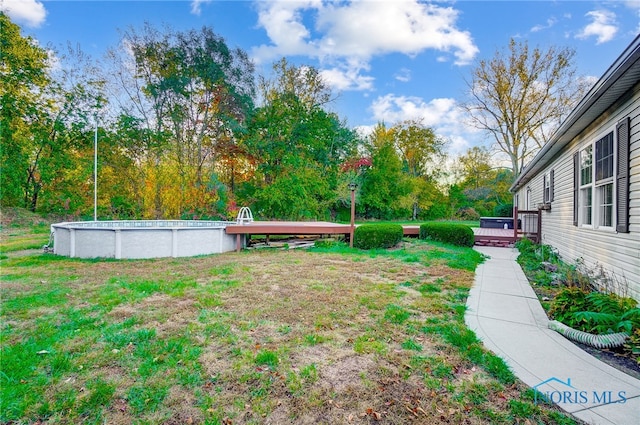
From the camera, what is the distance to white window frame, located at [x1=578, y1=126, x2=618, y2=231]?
3930mm

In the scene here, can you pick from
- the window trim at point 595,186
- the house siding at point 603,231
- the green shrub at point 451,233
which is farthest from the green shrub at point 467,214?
the window trim at point 595,186

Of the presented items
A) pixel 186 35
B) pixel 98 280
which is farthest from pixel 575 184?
pixel 186 35

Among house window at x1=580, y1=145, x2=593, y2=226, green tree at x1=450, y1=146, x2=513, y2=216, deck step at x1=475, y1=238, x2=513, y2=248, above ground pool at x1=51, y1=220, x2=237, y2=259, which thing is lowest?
deck step at x1=475, y1=238, x2=513, y2=248

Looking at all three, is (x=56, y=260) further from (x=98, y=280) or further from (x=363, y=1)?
(x=363, y=1)

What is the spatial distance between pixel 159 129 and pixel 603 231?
596 inches

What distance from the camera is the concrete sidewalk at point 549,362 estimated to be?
1812 millimetres

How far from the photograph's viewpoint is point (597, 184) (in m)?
4.44

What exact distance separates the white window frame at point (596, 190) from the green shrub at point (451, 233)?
Answer: 3998 millimetres

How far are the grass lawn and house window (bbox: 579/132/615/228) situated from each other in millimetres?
2332

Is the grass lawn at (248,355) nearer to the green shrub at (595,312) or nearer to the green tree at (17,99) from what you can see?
the green shrub at (595,312)

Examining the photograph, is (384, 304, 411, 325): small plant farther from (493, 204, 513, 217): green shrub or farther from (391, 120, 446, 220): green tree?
(391, 120, 446, 220): green tree

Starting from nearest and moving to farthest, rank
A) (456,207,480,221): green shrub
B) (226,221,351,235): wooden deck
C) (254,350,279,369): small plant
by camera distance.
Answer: (254,350,279,369): small plant, (226,221,351,235): wooden deck, (456,207,480,221): green shrub

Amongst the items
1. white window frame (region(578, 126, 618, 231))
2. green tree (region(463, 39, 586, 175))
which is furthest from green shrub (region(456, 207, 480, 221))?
white window frame (region(578, 126, 618, 231))

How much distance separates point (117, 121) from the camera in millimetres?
13125
